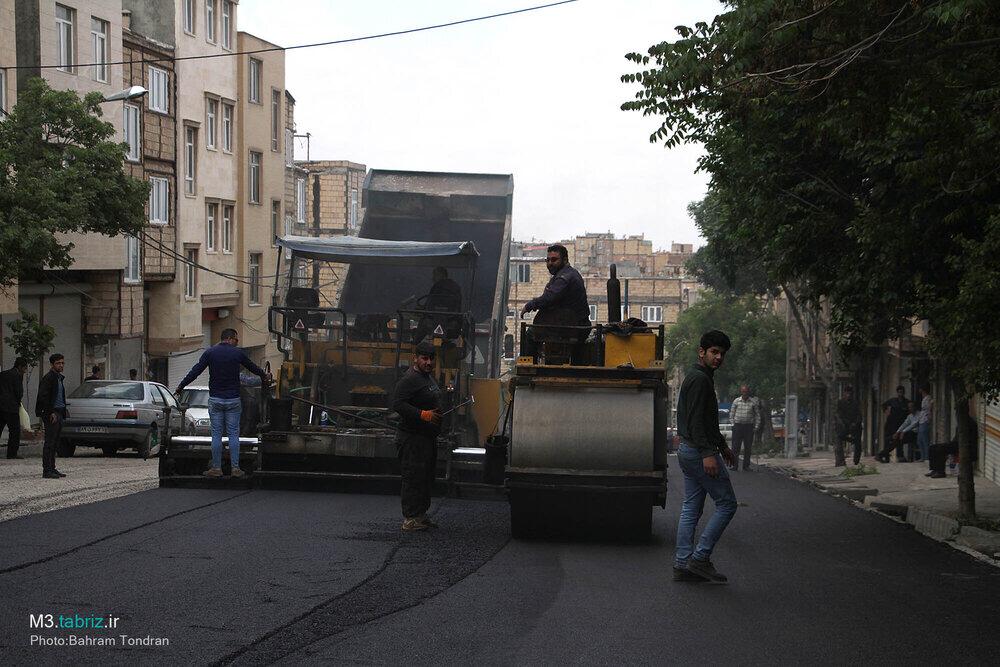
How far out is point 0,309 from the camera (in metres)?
29.0

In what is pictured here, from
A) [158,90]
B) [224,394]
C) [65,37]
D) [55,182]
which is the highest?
[65,37]

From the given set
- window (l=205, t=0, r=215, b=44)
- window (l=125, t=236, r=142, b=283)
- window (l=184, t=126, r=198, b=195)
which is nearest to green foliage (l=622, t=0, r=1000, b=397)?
window (l=125, t=236, r=142, b=283)

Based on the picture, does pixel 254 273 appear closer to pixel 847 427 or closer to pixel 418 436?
pixel 847 427

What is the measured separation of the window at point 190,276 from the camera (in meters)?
41.8

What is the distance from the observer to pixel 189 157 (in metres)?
41.8

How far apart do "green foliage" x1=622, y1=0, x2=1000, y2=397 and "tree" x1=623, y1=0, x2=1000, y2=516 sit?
0.02 m

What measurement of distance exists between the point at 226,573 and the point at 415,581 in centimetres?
121

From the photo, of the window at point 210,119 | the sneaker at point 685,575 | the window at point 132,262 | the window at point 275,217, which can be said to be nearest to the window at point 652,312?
the window at point 275,217

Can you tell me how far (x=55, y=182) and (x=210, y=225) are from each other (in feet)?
69.1

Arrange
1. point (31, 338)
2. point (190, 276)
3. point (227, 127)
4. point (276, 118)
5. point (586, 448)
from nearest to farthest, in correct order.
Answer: point (586, 448) → point (31, 338) → point (190, 276) → point (227, 127) → point (276, 118)

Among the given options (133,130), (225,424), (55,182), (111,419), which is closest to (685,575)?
(225,424)

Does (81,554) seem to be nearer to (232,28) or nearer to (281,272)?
(281,272)

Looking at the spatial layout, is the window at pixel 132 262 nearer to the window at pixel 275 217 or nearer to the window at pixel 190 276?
the window at pixel 190 276

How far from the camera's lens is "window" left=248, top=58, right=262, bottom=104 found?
154ft
